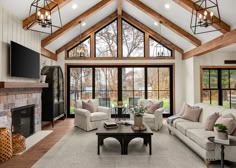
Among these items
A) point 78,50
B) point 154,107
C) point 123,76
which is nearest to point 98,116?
point 154,107

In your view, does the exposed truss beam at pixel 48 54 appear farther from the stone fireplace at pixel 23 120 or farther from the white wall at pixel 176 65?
the stone fireplace at pixel 23 120

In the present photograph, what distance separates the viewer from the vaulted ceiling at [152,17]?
4867mm

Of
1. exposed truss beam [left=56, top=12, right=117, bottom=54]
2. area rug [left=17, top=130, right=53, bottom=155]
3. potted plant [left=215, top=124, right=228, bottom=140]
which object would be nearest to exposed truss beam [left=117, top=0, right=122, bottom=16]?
exposed truss beam [left=56, top=12, right=117, bottom=54]

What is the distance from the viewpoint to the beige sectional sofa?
3371mm

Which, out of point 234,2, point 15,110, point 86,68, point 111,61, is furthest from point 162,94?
point 15,110

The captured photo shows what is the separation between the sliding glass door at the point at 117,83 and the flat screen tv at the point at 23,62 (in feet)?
9.30

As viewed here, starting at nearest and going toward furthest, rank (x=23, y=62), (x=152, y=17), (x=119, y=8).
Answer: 1. (x=23, y=62)
2. (x=152, y=17)
3. (x=119, y=8)

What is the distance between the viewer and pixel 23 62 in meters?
4.96

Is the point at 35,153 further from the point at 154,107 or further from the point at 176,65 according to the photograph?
the point at 176,65

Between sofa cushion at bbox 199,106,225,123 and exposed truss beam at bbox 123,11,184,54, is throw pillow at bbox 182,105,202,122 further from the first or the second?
exposed truss beam at bbox 123,11,184,54

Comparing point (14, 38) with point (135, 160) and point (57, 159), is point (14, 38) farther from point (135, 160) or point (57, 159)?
point (135, 160)

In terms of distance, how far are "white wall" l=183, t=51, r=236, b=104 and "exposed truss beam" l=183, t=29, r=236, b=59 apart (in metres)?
0.37

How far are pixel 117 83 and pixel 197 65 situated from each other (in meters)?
3.19

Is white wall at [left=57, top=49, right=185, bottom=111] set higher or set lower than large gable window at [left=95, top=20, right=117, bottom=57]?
lower
